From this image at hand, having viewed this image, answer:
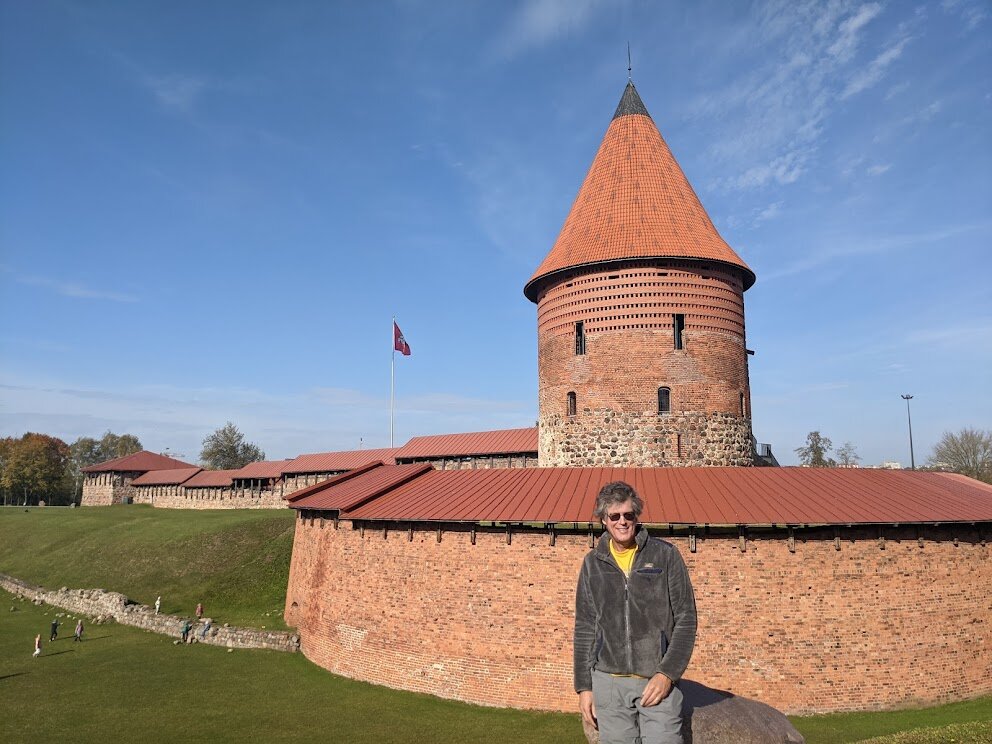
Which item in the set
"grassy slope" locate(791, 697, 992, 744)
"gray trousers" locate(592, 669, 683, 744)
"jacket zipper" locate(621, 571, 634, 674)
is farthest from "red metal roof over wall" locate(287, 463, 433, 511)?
"jacket zipper" locate(621, 571, 634, 674)

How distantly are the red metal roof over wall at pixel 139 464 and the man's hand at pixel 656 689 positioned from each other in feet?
213

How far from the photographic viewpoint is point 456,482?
56.4 feet

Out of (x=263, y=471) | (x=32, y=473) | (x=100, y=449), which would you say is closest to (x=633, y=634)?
(x=263, y=471)

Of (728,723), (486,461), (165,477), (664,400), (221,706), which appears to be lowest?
(221,706)

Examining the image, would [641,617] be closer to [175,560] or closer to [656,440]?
[656,440]

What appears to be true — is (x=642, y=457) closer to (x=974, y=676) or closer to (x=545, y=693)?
(x=545, y=693)

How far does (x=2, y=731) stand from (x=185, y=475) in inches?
1800

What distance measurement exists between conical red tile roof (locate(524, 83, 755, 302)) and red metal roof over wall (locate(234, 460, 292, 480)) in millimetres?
32978

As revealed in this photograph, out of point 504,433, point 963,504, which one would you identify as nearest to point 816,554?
point 963,504

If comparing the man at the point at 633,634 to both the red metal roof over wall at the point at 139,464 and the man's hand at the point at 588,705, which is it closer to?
the man's hand at the point at 588,705

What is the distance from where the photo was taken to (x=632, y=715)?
14.8ft

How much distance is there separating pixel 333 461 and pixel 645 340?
32.3m

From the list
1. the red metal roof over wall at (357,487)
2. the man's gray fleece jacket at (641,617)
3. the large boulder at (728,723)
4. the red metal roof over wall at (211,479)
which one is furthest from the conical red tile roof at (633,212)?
the red metal roof over wall at (211,479)

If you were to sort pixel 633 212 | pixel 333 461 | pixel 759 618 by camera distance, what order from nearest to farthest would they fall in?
1. pixel 759 618
2. pixel 633 212
3. pixel 333 461
